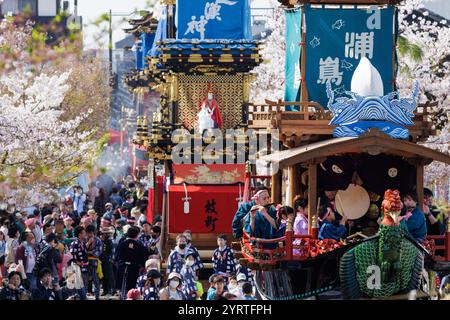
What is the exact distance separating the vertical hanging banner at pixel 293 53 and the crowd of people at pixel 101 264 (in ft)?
9.93

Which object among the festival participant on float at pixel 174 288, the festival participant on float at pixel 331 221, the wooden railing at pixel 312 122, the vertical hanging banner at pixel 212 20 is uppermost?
the vertical hanging banner at pixel 212 20

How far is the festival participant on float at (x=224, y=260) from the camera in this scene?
1003 inches

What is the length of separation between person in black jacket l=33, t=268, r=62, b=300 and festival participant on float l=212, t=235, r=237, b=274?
3559 millimetres

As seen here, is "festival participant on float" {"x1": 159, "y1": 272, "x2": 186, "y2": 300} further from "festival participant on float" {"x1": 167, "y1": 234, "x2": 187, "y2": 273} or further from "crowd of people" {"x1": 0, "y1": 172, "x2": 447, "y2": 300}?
"festival participant on float" {"x1": 167, "y1": 234, "x2": 187, "y2": 273}

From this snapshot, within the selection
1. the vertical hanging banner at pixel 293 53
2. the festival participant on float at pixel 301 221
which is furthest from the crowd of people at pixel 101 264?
the vertical hanging banner at pixel 293 53

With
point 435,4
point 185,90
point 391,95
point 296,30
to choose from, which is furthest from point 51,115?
point 435,4

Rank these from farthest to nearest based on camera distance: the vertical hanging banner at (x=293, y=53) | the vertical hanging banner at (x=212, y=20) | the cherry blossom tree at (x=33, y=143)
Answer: the vertical hanging banner at (x=212, y=20)
the cherry blossom tree at (x=33, y=143)
the vertical hanging banner at (x=293, y=53)

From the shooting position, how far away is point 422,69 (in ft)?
128

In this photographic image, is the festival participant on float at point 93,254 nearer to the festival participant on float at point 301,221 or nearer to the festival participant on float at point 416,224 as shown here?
the festival participant on float at point 301,221

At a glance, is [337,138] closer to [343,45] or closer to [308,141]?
[308,141]

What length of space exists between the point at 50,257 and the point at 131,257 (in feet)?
5.06
